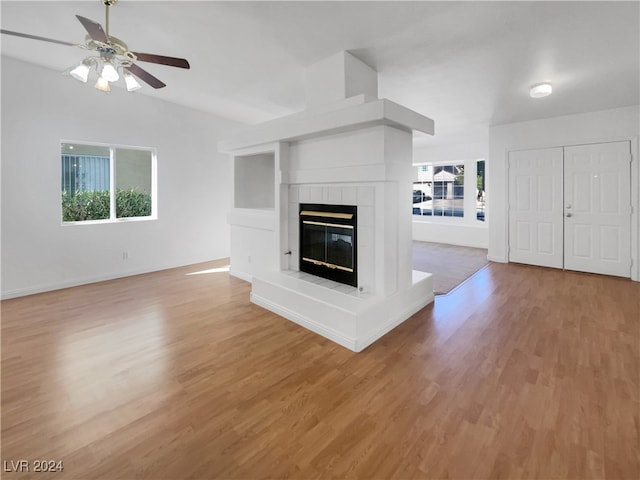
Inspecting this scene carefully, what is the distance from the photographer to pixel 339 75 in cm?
319

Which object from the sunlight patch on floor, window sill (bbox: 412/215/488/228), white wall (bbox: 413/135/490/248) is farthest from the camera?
window sill (bbox: 412/215/488/228)

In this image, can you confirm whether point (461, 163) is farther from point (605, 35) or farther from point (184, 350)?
point (184, 350)

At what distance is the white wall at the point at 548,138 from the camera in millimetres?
4652

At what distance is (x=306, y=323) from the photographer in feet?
10.2

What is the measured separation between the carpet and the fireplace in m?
1.53

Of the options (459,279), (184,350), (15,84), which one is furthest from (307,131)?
(15,84)

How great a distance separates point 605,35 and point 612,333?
2.70 meters

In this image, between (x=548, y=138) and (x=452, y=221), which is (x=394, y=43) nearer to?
(x=548, y=138)

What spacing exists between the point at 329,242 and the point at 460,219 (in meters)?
6.10

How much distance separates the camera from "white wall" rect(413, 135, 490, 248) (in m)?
7.71

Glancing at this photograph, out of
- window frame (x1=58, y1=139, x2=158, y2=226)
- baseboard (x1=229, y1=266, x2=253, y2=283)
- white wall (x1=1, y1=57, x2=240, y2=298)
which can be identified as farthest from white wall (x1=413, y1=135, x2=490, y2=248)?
window frame (x1=58, y1=139, x2=158, y2=226)

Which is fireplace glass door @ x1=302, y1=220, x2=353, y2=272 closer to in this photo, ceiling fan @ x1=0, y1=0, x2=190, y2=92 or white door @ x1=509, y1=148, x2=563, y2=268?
ceiling fan @ x1=0, y1=0, x2=190, y2=92

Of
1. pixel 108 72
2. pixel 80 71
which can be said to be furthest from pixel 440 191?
pixel 80 71

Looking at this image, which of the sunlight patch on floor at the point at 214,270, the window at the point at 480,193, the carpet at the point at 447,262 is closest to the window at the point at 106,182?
the sunlight patch on floor at the point at 214,270
